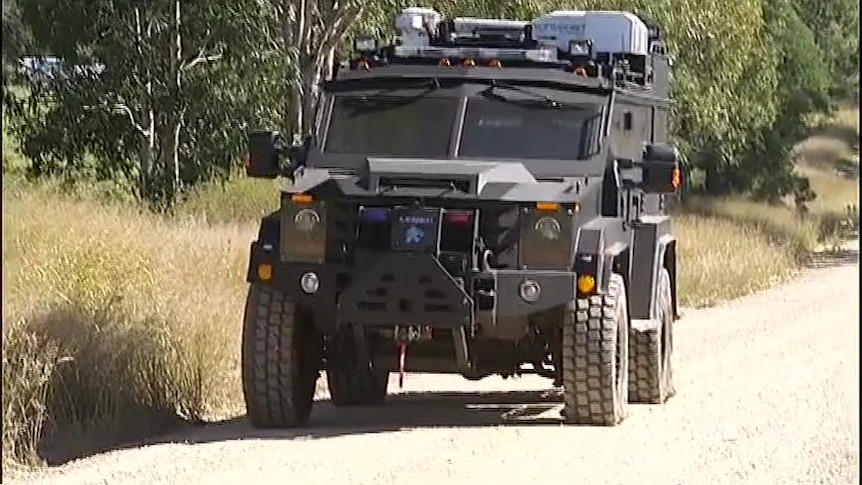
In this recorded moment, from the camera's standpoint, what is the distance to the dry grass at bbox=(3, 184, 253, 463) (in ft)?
34.8

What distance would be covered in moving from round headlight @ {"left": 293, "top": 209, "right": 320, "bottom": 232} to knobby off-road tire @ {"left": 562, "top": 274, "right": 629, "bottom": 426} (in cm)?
159

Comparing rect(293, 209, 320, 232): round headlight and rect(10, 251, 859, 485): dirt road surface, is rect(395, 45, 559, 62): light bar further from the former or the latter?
A: rect(10, 251, 859, 485): dirt road surface

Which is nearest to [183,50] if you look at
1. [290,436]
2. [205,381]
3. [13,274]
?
[13,274]

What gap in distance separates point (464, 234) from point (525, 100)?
54.5 inches

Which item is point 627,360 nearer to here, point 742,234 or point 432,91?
point 432,91

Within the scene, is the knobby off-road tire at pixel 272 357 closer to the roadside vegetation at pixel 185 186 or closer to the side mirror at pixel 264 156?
the side mirror at pixel 264 156

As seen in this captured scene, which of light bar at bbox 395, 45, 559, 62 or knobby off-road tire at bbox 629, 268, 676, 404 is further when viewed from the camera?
knobby off-road tire at bbox 629, 268, 676, 404

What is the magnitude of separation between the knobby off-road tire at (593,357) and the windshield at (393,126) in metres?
1.41

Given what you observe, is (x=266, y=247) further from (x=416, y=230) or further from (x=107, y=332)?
(x=107, y=332)

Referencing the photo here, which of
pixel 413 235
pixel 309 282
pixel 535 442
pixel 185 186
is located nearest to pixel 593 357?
pixel 535 442

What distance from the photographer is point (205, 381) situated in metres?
11.6

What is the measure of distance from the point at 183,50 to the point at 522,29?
1253 centimetres

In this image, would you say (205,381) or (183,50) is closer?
(205,381)

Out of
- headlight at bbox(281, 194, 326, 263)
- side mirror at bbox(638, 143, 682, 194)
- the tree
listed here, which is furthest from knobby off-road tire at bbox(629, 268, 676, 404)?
the tree
